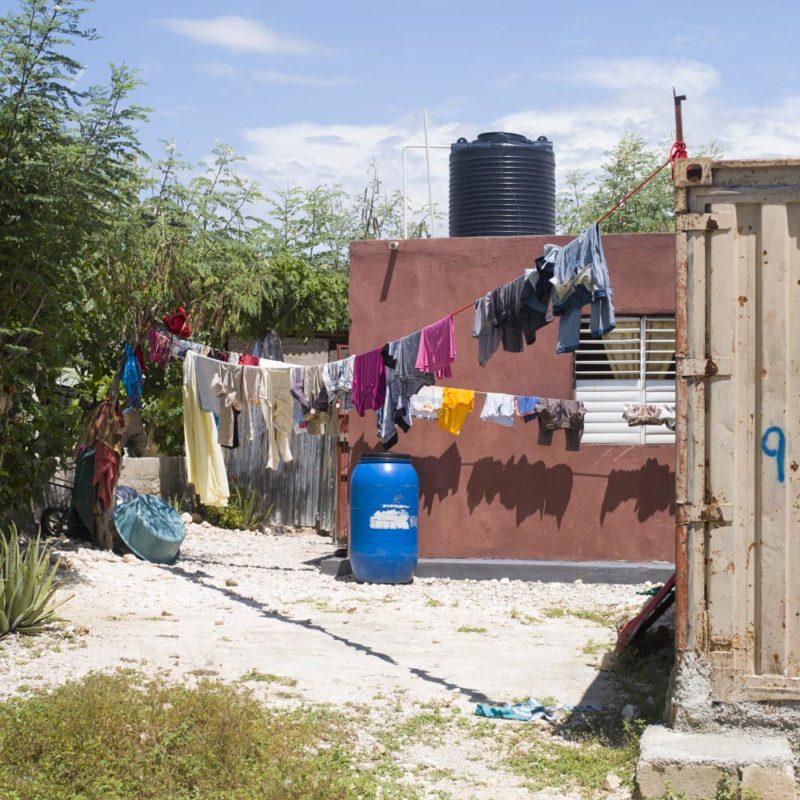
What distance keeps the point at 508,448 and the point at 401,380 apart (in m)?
1.85

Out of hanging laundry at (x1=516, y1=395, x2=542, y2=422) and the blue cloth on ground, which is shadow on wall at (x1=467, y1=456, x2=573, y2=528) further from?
the blue cloth on ground

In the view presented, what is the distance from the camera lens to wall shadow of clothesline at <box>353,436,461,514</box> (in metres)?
12.8

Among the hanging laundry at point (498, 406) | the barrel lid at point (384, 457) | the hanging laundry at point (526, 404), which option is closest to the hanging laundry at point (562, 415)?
the hanging laundry at point (526, 404)

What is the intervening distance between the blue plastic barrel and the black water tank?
374 cm

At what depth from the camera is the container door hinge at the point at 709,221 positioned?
5.95 metres

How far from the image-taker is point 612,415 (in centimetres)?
1277

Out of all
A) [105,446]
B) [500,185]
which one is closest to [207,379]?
[105,446]

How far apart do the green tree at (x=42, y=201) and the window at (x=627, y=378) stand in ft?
17.5

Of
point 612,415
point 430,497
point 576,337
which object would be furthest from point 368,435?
point 576,337

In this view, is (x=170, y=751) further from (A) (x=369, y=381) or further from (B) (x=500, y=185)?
(B) (x=500, y=185)

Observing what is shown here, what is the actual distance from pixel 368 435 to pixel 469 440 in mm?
1128

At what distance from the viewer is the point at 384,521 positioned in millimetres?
12055

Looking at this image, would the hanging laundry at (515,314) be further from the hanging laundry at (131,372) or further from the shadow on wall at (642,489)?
the hanging laundry at (131,372)

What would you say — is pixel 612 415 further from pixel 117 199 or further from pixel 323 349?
pixel 323 349
